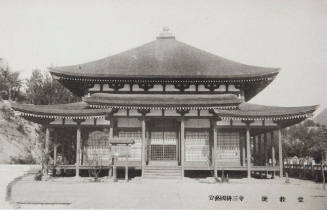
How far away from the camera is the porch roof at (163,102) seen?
19.3 metres

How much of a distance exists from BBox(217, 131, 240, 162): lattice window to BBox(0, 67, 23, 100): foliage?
42521 mm

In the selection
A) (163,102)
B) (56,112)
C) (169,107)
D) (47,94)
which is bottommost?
(56,112)

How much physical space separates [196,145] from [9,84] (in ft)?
139

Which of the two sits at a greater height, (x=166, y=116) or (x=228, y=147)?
(x=166, y=116)

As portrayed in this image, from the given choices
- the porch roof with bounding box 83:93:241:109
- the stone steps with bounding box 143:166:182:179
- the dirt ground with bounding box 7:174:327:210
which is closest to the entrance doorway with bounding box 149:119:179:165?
the stone steps with bounding box 143:166:182:179

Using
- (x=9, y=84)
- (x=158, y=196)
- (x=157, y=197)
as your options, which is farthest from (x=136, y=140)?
(x=9, y=84)

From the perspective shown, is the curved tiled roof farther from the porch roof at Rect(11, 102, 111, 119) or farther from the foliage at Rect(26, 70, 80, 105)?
the foliage at Rect(26, 70, 80, 105)

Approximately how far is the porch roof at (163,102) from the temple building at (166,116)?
0.06 metres

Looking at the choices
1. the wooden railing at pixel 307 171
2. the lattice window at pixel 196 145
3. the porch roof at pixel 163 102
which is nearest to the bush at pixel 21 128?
the porch roof at pixel 163 102

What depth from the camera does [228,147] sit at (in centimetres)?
2130

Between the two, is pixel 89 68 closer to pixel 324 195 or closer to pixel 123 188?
pixel 123 188

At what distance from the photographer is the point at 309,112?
63.8 feet

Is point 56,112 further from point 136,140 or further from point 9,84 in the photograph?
point 9,84

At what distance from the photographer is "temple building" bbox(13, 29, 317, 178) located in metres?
19.5
